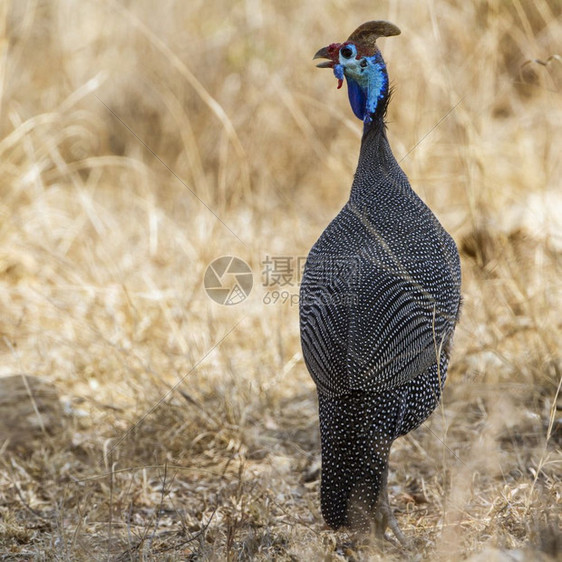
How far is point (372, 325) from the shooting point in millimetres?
2363

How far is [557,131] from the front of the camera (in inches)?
194

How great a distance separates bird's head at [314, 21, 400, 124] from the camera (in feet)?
8.84

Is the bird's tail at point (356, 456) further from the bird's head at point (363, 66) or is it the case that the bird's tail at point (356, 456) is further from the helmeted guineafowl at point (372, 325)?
the bird's head at point (363, 66)

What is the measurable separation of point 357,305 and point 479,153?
164 cm

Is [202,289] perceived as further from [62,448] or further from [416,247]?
[416,247]

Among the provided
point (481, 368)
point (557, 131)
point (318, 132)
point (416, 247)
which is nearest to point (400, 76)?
point (318, 132)

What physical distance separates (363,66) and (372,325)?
0.91 m

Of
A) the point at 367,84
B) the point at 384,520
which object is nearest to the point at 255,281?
the point at 367,84

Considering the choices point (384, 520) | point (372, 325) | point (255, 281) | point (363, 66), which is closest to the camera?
point (372, 325)

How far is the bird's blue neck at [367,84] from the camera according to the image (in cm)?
274

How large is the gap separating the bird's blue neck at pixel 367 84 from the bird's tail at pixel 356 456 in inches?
38.5

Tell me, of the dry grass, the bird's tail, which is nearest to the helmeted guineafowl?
the bird's tail

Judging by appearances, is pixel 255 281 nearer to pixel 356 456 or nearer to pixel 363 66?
pixel 363 66

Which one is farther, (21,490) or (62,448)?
(62,448)
